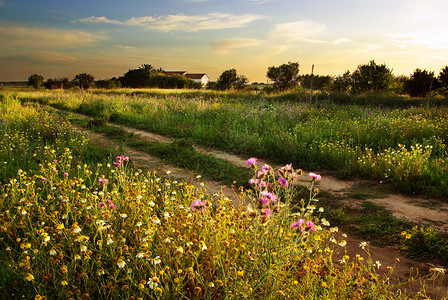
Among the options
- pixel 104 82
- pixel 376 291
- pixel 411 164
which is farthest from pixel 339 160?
pixel 104 82

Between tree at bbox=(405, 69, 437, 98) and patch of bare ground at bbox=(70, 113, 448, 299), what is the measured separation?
3345 centimetres

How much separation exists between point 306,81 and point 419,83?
45.6ft

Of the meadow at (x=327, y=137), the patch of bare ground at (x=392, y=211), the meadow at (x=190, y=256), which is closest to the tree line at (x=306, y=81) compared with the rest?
the meadow at (x=327, y=137)

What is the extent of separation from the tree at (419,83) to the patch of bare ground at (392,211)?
3345 cm

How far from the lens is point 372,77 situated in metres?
36.6

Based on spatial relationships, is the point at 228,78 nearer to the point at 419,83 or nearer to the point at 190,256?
the point at 419,83

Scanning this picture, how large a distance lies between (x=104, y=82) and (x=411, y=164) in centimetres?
4991

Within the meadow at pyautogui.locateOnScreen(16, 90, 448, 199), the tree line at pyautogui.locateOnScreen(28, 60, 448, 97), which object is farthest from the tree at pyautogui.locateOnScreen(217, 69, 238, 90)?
the meadow at pyautogui.locateOnScreen(16, 90, 448, 199)

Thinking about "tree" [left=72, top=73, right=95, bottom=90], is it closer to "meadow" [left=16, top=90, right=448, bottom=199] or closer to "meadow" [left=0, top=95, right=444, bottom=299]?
"meadow" [left=16, top=90, right=448, bottom=199]

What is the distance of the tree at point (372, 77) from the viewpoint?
35250mm

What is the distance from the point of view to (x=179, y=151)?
25.3 feet

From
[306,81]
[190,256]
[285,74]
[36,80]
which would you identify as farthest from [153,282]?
[36,80]

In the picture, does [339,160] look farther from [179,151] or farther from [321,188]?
[179,151]

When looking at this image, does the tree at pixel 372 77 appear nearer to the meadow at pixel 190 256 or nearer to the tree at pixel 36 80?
the meadow at pixel 190 256
